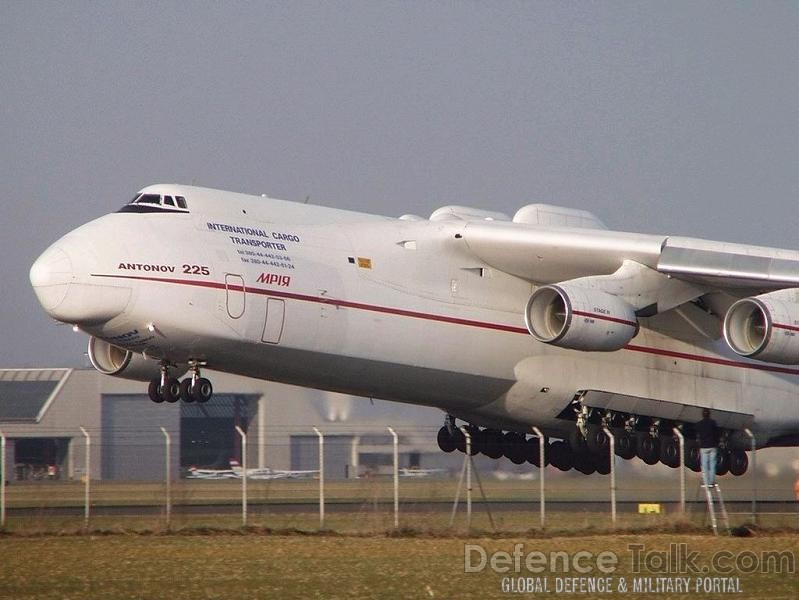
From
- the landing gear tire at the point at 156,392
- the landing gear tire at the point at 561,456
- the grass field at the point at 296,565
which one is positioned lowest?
the grass field at the point at 296,565

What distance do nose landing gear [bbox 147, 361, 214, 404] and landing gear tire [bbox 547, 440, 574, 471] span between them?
5.34 metres

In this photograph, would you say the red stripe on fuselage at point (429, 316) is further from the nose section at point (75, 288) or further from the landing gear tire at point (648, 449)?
the landing gear tire at point (648, 449)

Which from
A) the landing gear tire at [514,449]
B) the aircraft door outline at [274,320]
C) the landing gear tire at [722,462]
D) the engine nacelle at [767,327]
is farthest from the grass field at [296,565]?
the landing gear tire at [514,449]

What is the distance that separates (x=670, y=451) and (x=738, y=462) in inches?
43.5

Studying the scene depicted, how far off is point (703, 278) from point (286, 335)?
487 centimetres

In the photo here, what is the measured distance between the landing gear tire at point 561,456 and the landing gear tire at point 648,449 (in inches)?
40.8

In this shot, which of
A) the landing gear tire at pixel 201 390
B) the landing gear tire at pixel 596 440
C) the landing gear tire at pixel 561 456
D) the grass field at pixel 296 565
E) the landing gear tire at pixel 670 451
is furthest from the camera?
the landing gear tire at pixel 561 456

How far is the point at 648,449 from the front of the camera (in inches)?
684

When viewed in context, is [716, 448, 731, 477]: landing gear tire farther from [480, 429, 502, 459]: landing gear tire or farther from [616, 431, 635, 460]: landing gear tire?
[480, 429, 502, 459]: landing gear tire

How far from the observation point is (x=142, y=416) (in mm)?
24594

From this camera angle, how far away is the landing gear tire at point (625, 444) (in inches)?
680

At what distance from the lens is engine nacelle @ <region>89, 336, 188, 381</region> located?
16422mm

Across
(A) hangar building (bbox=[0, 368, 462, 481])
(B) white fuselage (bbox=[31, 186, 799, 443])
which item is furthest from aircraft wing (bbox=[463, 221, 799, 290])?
(A) hangar building (bbox=[0, 368, 462, 481])

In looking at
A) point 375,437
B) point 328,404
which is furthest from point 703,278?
point 328,404
